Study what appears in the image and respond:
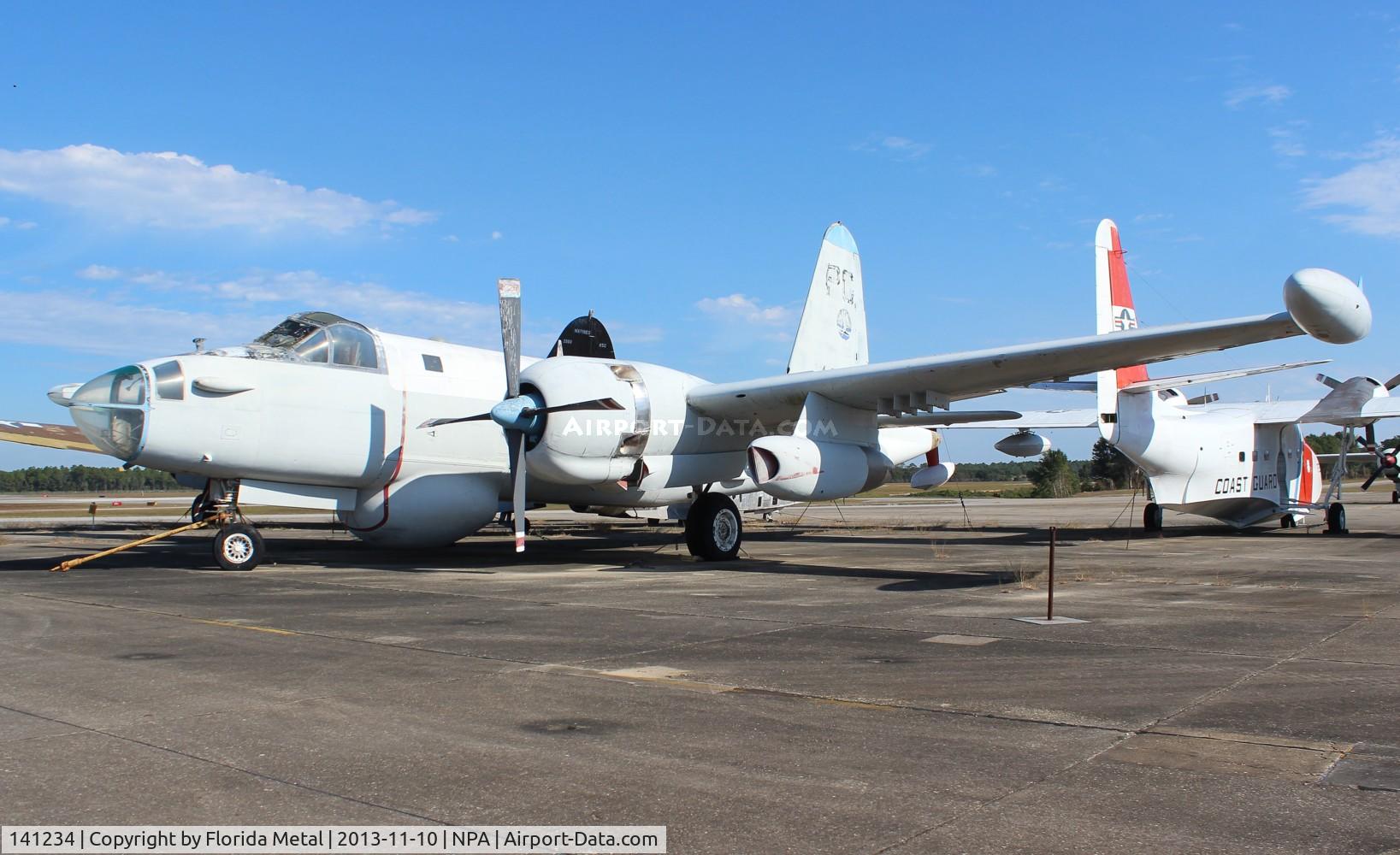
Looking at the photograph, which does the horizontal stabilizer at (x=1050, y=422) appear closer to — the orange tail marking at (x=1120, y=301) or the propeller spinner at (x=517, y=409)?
the orange tail marking at (x=1120, y=301)

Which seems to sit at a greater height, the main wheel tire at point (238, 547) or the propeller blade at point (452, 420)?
the propeller blade at point (452, 420)

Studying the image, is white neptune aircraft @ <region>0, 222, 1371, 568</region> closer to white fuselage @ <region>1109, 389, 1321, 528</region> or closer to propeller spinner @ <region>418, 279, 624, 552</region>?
propeller spinner @ <region>418, 279, 624, 552</region>

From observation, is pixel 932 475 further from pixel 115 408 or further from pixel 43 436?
pixel 43 436

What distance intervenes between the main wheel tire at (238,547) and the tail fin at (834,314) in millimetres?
10042

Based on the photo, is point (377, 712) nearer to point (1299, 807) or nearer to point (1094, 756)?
point (1094, 756)

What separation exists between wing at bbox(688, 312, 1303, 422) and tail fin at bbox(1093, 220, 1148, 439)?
255 inches

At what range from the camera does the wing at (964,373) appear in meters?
12.1

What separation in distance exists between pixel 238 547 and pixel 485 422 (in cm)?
418

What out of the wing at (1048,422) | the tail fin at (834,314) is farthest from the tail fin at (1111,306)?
the tail fin at (834,314)

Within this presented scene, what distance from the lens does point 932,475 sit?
2122 cm

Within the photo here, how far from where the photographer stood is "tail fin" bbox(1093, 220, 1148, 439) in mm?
21531

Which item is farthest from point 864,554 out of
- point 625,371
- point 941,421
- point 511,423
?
point 511,423
